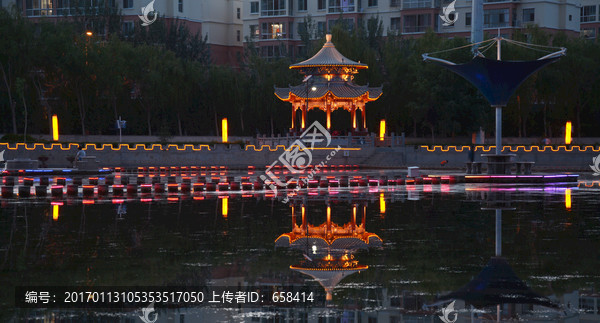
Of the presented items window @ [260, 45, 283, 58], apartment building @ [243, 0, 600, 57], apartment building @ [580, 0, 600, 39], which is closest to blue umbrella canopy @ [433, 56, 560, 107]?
apartment building @ [243, 0, 600, 57]

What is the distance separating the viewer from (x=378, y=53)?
227 ft

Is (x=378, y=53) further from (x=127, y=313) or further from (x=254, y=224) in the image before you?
(x=127, y=313)

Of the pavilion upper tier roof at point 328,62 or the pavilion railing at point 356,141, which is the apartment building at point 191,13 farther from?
the pavilion railing at point 356,141

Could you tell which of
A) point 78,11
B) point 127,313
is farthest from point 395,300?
point 78,11

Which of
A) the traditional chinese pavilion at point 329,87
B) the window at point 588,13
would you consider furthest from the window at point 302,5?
the traditional chinese pavilion at point 329,87

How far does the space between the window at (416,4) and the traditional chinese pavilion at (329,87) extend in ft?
76.8

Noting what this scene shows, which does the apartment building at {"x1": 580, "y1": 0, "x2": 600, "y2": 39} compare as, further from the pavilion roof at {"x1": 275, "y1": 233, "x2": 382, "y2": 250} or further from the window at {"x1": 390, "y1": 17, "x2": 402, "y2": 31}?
the pavilion roof at {"x1": 275, "y1": 233, "x2": 382, "y2": 250}

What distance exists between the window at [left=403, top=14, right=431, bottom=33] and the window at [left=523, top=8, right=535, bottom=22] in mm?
8329

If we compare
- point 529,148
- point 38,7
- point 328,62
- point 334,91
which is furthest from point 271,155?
point 38,7

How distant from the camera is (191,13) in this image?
82.9 m

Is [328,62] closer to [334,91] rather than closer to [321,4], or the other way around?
[334,91]

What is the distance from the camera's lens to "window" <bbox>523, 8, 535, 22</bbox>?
247 ft

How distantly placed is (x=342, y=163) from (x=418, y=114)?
8.87m

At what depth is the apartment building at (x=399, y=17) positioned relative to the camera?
7562 cm
